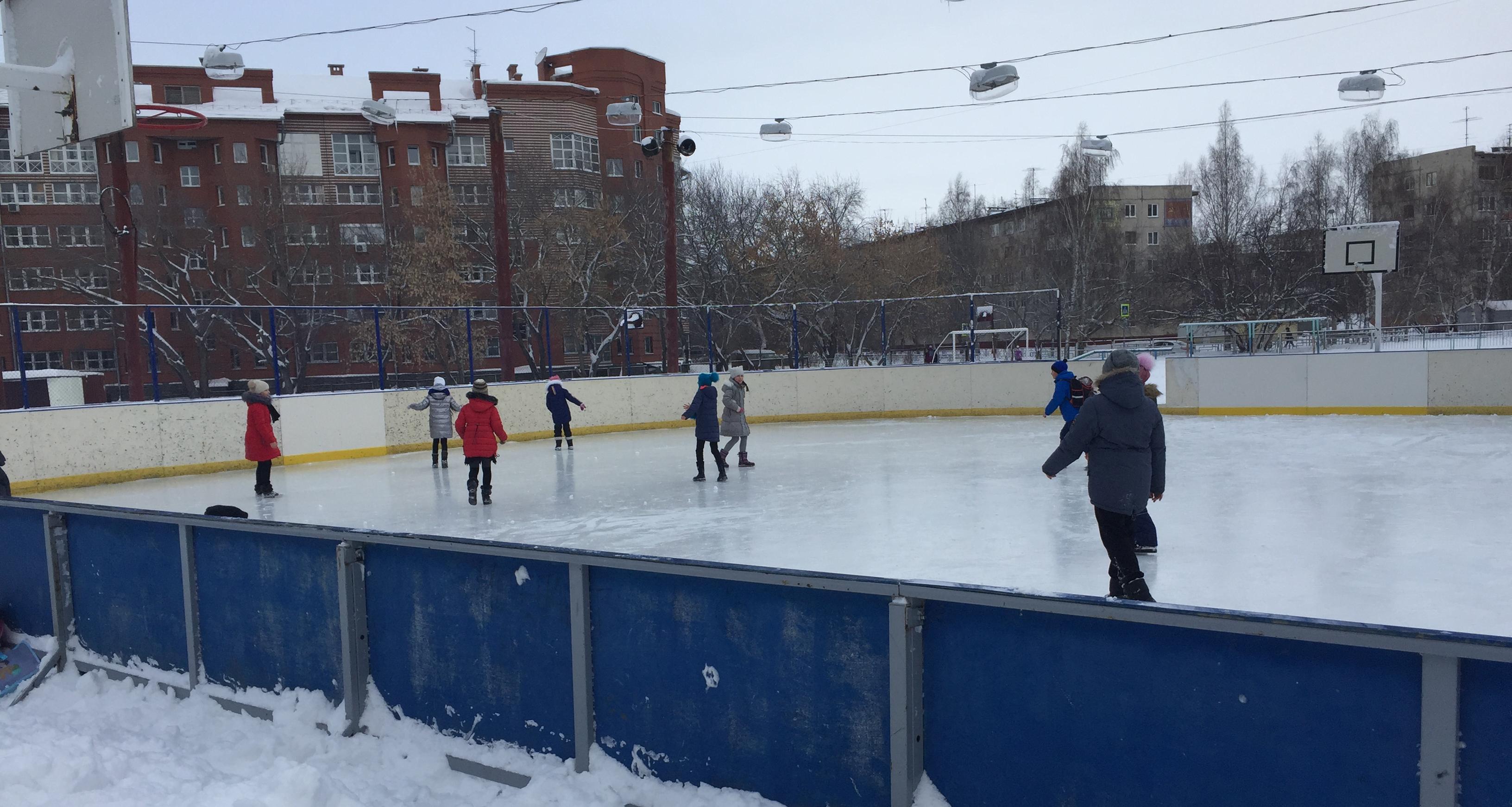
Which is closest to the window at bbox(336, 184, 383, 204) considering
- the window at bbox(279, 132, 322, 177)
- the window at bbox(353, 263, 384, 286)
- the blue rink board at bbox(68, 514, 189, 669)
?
the window at bbox(279, 132, 322, 177)

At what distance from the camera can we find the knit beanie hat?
5117 millimetres

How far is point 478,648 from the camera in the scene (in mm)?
3545

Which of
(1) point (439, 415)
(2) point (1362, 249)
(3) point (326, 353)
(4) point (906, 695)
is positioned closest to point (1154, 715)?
(4) point (906, 695)

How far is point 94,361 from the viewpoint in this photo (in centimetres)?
1566

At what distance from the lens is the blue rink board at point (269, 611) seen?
12.8ft

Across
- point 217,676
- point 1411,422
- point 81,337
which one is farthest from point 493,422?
point 1411,422

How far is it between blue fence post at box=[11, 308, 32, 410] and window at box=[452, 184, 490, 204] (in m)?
27.2

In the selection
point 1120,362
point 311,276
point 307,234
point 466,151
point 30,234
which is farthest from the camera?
point 466,151

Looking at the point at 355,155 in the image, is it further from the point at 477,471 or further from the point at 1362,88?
the point at 1362,88

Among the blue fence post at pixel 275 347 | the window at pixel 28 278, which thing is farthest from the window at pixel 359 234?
the blue fence post at pixel 275 347

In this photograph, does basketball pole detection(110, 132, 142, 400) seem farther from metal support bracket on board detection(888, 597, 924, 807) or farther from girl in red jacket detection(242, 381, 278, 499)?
metal support bracket on board detection(888, 597, 924, 807)

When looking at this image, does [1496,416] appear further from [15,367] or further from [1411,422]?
[15,367]

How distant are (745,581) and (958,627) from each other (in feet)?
2.20

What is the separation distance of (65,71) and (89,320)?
1262 cm
